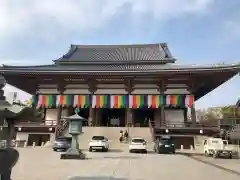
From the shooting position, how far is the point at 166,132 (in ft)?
104

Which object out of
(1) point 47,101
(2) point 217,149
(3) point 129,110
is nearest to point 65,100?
(1) point 47,101

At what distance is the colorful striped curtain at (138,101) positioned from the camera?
35.0 m

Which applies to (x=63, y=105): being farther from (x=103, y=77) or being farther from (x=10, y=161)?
(x=10, y=161)

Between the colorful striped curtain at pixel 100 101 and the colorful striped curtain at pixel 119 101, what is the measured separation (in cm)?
60

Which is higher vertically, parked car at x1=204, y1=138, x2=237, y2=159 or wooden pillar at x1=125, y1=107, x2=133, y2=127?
wooden pillar at x1=125, y1=107, x2=133, y2=127

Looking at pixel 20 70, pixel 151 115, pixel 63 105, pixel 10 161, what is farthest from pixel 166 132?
pixel 10 161

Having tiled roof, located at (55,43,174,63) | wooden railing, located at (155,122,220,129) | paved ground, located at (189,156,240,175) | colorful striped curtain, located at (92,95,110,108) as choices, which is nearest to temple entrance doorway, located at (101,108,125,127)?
colorful striped curtain, located at (92,95,110,108)

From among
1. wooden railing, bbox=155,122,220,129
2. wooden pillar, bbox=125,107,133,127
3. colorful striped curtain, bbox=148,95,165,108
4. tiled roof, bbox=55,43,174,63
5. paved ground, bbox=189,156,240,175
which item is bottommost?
paved ground, bbox=189,156,240,175

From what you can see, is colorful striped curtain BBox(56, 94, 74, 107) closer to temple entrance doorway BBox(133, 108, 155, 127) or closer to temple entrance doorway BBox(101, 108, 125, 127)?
temple entrance doorway BBox(101, 108, 125, 127)

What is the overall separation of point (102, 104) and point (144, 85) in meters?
5.59

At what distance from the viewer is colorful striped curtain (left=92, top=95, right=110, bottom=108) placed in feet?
116

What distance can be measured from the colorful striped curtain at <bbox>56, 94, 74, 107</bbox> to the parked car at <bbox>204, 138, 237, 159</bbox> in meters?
17.4

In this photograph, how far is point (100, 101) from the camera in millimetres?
35438

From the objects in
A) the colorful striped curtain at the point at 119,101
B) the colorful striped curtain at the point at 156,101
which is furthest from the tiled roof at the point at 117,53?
the colorful striped curtain at the point at 156,101
